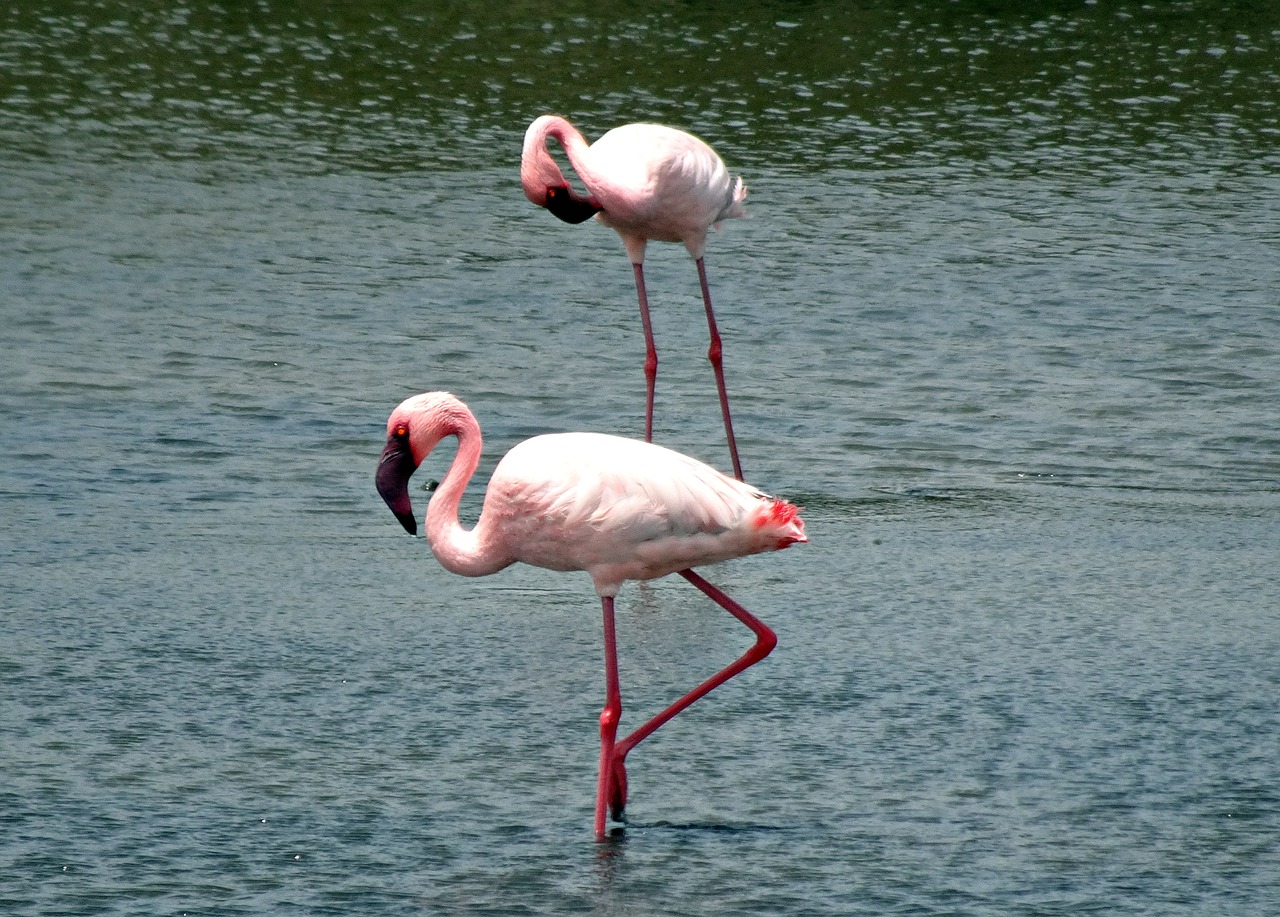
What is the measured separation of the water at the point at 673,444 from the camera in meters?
4.36

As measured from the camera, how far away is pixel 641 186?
7707 mm

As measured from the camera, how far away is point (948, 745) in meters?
4.91

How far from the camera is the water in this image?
14.3ft

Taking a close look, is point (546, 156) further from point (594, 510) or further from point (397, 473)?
point (594, 510)

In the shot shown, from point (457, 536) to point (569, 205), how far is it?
3.08 meters

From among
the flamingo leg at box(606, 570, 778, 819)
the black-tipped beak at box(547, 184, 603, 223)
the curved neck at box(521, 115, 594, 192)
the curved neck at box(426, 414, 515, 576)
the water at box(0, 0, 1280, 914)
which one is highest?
the curved neck at box(521, 115, 594, 192)

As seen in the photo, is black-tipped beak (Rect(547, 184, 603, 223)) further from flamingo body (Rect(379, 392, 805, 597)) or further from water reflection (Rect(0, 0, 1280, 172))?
water reflection (Rect(0, 0, 1280, 172))

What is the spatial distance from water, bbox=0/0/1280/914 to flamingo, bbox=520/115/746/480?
2.38 feet

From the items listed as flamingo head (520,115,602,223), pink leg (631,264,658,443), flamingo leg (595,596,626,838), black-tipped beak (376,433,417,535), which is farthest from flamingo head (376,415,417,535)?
flamingo head (520,115,602,223)

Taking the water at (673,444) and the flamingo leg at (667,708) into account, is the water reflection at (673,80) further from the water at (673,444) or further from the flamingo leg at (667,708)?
the flamingo leg at (667,708)

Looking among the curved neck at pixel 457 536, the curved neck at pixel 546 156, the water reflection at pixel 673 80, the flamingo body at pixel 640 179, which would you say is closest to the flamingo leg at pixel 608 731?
the curved neck at pixel 457 536

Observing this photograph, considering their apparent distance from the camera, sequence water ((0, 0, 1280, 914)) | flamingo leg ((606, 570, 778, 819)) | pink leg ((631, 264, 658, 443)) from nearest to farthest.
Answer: water ((0, 0, 1280, 914)) < flamingo leg ((606, 570, 778, 819)) < pink leg ((631, 264, 658, 443))

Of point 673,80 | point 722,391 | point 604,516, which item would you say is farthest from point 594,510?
point 673,80

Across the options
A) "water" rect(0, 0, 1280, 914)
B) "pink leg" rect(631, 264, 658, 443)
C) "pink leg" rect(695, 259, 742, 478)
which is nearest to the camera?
"water" rect(0, 0, 1280, 914)
